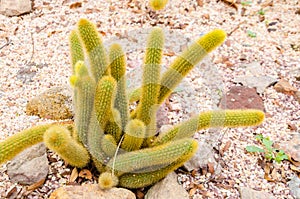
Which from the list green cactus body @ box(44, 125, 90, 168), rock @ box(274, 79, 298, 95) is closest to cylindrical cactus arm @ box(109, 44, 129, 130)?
green cactus body @ box(44, 125, 90, 168)

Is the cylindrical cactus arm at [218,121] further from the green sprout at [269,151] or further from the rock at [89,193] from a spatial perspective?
the green sprout at [269,151]

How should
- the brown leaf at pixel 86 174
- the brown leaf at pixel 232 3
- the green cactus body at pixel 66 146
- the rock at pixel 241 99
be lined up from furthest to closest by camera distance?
the brown leaf at pixel 232 3 < the rock at pixel 241 99 < the brown leaf at pixel 86 174 < the green cactus body at pixel 66 146

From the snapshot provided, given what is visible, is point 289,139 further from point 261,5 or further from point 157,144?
point 261,5

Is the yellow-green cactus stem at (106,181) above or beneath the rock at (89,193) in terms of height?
above

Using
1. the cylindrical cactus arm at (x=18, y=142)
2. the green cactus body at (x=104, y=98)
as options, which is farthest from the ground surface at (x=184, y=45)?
the green cactus body at (x=104, y=98)

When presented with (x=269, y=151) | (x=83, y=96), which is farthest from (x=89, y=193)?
(x=269, y=151)

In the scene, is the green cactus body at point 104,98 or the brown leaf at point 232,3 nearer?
the green cactus body at point 104,98

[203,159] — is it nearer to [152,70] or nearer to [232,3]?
[152,70]
